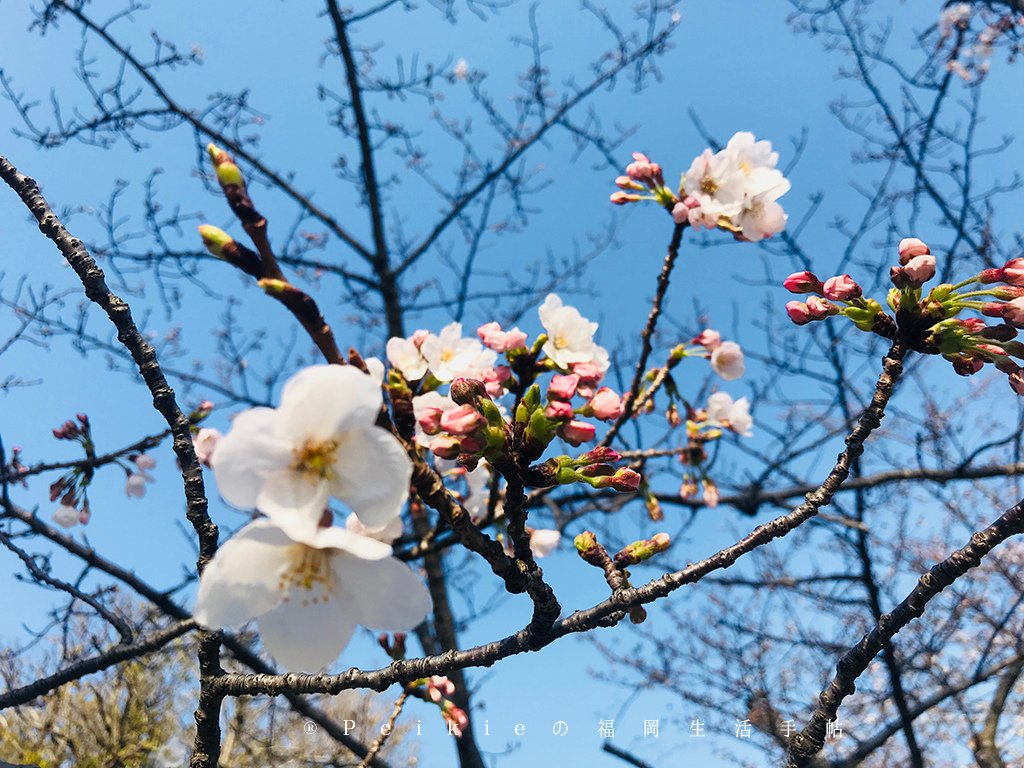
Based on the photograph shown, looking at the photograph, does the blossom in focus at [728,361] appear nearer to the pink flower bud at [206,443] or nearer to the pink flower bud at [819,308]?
the pink flower bud at [819,308]

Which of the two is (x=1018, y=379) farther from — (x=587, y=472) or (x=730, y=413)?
(x=730, y=413)

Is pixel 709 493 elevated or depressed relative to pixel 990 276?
elevated

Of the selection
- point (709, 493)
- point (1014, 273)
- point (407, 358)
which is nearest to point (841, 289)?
point (1014, 273)

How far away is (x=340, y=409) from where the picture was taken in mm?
A: 670

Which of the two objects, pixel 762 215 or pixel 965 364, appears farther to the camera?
pixel 762 215

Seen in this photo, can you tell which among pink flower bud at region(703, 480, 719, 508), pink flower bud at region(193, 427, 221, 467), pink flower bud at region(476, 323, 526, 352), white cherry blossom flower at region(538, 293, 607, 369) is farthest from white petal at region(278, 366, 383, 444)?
pink flower bud at region(703, 480, 719, 508)

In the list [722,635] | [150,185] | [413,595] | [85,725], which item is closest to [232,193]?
[413,595]

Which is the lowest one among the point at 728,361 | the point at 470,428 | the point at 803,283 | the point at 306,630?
the point at 306,630

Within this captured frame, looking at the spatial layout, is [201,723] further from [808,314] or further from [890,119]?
[890,119]

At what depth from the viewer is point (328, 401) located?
2.20ft

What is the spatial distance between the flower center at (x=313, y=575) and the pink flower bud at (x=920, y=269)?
932 mm

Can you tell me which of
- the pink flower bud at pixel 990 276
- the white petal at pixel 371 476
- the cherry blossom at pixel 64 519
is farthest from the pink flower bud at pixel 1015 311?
the cherry blossom at pixel 64 519

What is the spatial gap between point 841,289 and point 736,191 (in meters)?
0.65

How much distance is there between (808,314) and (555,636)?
2.34ft
